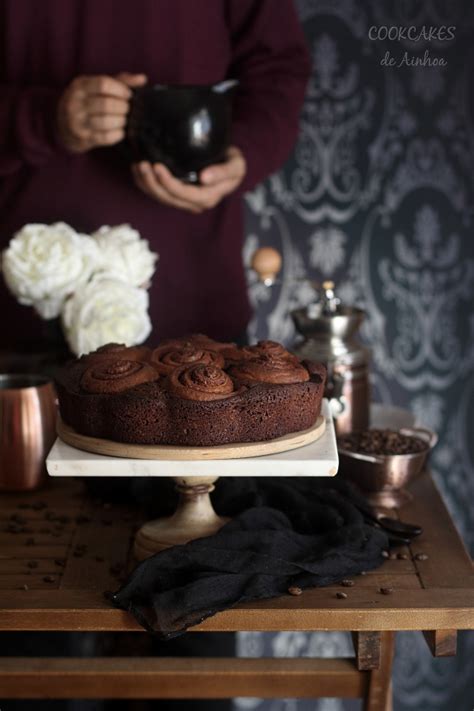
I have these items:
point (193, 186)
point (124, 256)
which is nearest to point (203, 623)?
point (124, 256)

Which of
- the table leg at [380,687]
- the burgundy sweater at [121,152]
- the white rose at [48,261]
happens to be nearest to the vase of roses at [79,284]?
the white rose at [48,261]

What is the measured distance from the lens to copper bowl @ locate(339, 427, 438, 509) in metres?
1.25

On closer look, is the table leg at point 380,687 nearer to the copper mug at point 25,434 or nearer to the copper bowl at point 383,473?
the copper bowl at point 383,473

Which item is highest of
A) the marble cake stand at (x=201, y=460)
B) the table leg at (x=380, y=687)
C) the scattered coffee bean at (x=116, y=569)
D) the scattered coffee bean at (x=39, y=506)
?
the marble cake stand at (x=201, y=460)

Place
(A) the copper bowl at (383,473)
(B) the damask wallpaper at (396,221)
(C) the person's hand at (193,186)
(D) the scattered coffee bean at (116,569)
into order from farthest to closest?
(B) the damask wallpaper at (396,221)
(C) the person's hand at (193,186)
(A) the copper bowl at (383,473)
(D) the scattered coffee bean at (116,569)

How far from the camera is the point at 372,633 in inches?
41.2

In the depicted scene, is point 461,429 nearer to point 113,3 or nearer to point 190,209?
point 190,209

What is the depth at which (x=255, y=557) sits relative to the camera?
1028mm

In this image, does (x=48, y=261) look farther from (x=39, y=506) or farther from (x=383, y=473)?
(x=383, y=473)

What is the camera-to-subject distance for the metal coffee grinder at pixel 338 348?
55.1 inches

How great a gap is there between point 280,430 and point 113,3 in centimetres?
98

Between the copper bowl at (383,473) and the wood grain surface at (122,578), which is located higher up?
the copper bowl at (383,473)

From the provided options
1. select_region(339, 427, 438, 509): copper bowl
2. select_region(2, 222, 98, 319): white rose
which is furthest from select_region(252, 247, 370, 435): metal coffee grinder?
select_region(2, 222, 98, 319): white rose

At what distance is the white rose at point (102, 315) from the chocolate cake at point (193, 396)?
204 millimetres
